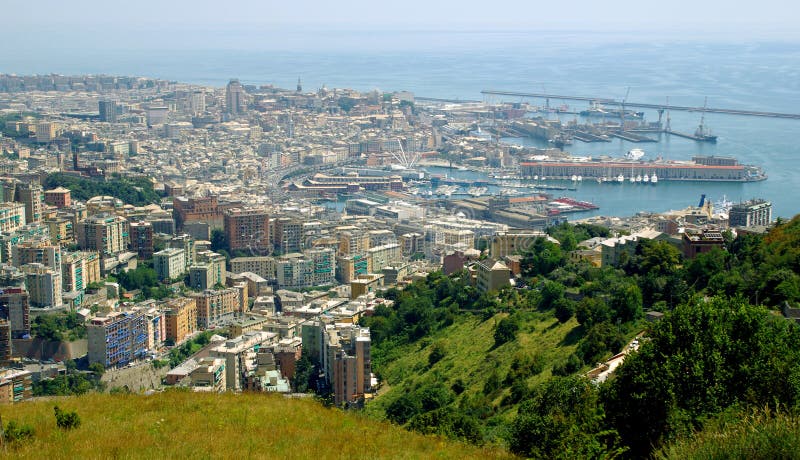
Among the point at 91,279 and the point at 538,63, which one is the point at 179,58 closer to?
the point at 538,63

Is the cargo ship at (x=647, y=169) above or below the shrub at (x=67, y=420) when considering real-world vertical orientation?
below

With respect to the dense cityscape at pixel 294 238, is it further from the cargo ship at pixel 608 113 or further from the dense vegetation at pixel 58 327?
the cargo ship at pixel 608 113

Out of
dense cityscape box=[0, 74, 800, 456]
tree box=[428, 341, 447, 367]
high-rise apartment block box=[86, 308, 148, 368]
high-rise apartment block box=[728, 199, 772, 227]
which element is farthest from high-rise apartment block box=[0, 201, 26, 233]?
high-rise apartment block box=[728, 199, 772, 227]

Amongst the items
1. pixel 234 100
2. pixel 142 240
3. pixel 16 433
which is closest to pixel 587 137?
pixel 234 100

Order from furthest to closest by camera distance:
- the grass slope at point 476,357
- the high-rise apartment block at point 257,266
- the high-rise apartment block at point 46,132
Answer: the high-rise apartment block at point 46,132
the high-rise apartment block at point 257,266
the grass slope at point 476,357

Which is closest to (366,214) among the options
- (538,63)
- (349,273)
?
(349,273)

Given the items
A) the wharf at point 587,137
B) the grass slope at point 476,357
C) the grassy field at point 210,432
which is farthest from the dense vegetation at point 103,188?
the grassy field at point 210,432

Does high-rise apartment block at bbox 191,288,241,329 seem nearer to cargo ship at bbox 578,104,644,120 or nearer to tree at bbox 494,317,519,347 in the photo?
tree at bbox 494,317,519,347
